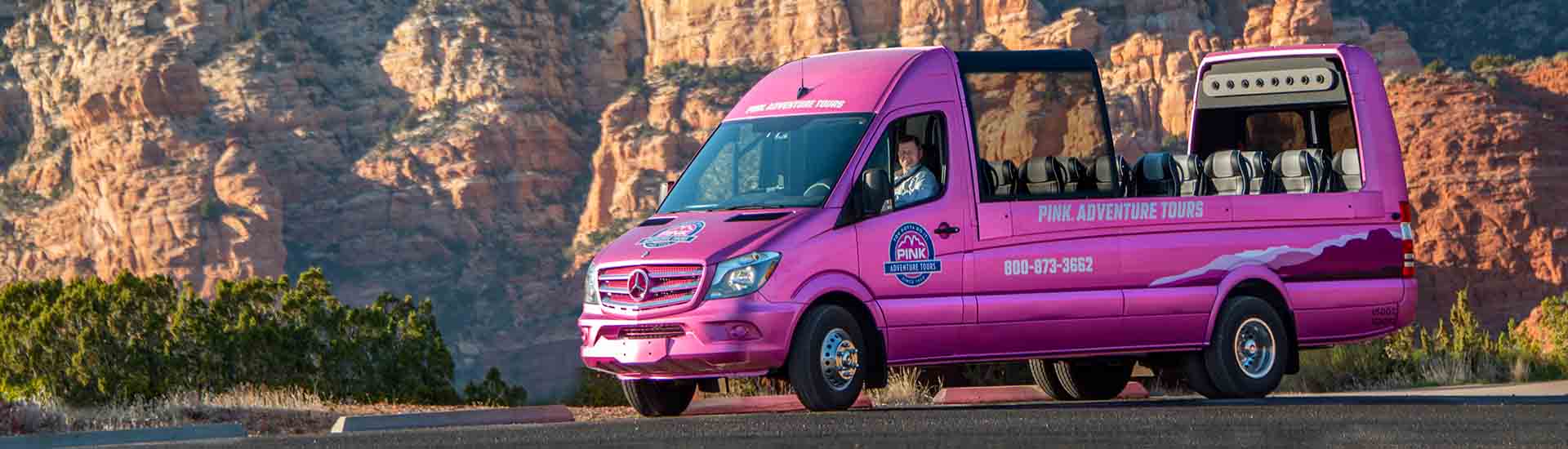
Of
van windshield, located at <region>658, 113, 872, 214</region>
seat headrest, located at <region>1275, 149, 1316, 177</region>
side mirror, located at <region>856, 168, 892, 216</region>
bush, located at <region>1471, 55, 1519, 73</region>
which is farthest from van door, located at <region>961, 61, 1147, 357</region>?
bush, located at <region>1471, 55, 1519, 73</region>

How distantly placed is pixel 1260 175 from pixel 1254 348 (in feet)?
4.50

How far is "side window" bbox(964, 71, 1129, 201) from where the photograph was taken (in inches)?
614

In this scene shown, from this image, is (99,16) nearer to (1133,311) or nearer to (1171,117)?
(1171,117)

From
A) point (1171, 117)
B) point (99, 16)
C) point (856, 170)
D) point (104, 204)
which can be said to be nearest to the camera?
point (856, 170)

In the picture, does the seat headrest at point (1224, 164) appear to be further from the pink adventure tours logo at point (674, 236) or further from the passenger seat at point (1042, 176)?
the pink adventure tours logo at point (674, 236)

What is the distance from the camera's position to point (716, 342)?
14148mm

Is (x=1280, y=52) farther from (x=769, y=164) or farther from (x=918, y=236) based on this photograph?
(x=769, y=164)

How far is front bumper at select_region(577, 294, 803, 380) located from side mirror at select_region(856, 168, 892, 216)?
0.86 meters

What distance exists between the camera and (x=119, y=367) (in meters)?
32.7

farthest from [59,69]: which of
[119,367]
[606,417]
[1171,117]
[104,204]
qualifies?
[606,417]

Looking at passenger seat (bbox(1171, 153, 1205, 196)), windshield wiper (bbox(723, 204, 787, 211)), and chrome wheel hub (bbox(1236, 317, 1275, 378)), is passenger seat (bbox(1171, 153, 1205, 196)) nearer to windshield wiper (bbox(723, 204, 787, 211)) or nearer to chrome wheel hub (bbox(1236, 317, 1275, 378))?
chrome wheel hub (bbox(1236, 317, 1275, 378))

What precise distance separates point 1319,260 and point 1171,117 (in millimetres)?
88393

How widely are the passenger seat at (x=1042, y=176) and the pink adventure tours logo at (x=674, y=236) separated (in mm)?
2474

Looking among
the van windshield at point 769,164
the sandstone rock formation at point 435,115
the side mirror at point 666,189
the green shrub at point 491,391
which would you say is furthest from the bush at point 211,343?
the sandstone rock formation at point 435,115
